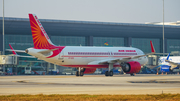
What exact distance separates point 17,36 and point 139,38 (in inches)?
1516

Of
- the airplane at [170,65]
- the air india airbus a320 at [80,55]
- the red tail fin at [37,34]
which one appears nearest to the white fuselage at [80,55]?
the air india airbus a320 at [80,55]

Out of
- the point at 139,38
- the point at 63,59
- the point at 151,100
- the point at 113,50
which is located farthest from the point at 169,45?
the point at 151,100

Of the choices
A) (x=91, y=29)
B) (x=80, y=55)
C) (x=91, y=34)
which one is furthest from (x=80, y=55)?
(x=91, y=34)

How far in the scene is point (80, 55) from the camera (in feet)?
162

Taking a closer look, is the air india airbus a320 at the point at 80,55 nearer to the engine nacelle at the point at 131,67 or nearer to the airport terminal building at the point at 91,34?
the engine nacelle at the point at 131,67

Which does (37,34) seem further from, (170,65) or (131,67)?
(170,65)

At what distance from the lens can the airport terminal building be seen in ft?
277

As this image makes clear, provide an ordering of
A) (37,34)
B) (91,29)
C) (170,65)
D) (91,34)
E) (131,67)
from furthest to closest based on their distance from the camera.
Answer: (91,34)
(91,29)
(170,65)
(131,67)
(37,34)

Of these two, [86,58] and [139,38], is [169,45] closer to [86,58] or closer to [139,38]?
[139,38]

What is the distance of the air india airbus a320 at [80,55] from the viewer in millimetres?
45094

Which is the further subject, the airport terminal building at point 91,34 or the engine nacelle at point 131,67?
the airport terminal building at point 91,34

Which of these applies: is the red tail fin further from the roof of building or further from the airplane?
the roof of building

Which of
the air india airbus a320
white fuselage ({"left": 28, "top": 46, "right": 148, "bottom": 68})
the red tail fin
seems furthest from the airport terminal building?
the red tail fin

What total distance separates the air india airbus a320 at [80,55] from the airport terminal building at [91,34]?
3396 centimetres
